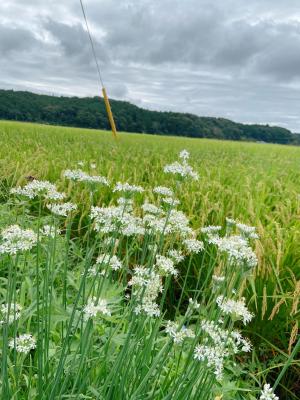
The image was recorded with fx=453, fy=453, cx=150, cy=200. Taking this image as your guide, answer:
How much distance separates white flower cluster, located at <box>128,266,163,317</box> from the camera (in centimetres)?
196

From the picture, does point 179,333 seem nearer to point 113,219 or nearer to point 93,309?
point 93,309

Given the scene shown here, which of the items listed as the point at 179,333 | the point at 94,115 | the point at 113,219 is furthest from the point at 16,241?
the point at 94,115

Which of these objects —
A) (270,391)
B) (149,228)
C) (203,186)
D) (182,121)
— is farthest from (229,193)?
(182,121)

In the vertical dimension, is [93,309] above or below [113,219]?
below

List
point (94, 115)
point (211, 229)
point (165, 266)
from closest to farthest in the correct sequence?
point (165, 266) < point (211, 229) < point (94, 115)

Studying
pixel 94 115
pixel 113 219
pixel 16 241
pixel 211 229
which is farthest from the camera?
pixel 94 115

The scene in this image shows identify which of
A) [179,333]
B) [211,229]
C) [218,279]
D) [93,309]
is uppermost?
[211,229]

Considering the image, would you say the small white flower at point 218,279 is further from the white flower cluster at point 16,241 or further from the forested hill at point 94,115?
the forested hill at point 94,115

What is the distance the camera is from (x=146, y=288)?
209cm

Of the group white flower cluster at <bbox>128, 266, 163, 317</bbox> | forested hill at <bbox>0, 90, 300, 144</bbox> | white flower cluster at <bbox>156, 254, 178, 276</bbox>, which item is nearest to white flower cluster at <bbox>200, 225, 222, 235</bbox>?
white flower cluster at <bbox>156, 254, 178, 276</bbox>

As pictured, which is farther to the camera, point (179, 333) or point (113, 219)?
point (113, 219)

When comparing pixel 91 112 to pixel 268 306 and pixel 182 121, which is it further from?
pixel 268 306

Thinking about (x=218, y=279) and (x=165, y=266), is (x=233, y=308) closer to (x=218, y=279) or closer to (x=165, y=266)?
(x=218, y=279)

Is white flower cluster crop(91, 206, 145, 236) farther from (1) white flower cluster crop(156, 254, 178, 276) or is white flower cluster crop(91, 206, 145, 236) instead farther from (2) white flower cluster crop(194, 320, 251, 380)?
(2) white flower cluster crop(194, 320, 251, 380)
